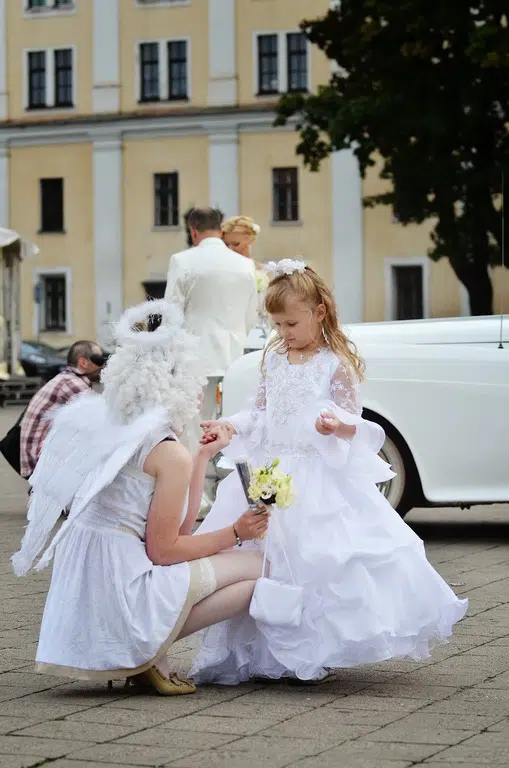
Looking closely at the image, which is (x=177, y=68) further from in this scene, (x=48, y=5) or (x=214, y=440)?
(x=214, y=440)

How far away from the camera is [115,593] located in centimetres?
561

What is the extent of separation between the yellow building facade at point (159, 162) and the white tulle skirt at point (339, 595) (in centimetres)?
4543

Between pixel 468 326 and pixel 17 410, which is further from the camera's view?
pixel 17 410

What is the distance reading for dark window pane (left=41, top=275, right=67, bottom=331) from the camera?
56.6 m

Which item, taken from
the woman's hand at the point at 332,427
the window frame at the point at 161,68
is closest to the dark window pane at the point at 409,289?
the window frame at the point at 161,68

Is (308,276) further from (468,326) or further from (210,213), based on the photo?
(210,213)

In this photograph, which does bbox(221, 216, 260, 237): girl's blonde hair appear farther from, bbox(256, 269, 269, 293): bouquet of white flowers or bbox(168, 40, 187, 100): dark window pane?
bbox(168, 40, 187, 100): dark window pane

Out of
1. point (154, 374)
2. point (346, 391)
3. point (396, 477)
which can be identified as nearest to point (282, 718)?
point (154, 374)

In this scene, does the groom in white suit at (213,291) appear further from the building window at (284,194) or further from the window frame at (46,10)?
the window frame at (46,10)

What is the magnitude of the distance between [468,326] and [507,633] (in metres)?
3.91

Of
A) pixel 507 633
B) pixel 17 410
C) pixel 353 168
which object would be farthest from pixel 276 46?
pixel 507 633

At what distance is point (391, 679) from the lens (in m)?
6.04

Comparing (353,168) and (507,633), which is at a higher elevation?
(353,168)

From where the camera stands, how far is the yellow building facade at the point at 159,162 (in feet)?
172
